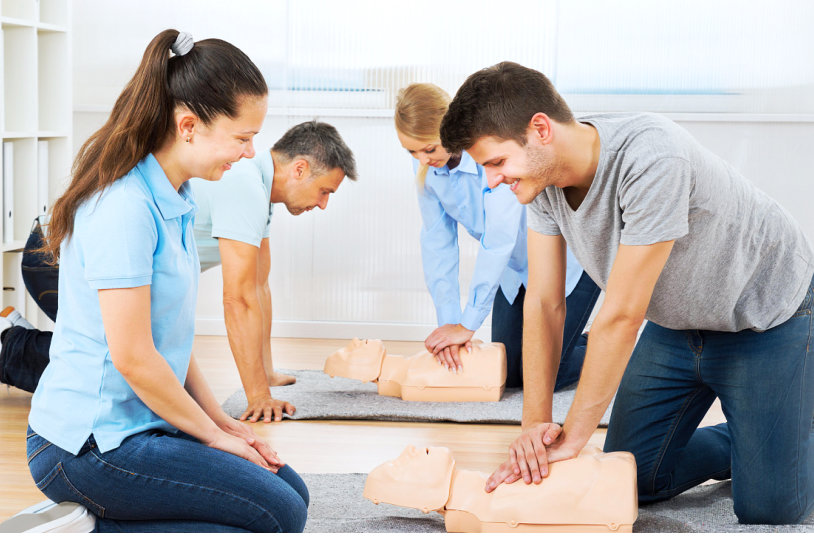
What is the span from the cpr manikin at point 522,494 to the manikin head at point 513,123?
0.51 meters

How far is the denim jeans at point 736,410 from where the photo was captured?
1.56m

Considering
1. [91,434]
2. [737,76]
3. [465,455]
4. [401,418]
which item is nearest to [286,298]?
[401,418]

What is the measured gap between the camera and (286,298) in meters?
3.58

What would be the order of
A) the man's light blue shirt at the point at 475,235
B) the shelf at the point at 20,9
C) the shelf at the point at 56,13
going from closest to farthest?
the man's light blue shirt at the point at 475,235 → the shelf at the point at 20,9 → the shelf at the point at 56,13

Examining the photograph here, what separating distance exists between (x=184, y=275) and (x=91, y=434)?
0.28 meters

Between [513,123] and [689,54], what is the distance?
7.90ft

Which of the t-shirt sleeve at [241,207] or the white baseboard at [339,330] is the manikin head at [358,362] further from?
the white baseboard at [339,330]

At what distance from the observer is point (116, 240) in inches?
47.9

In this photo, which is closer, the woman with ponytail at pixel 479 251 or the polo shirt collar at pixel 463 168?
the woman with ponytail at pixel 479 251

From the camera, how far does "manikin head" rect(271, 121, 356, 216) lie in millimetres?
2293

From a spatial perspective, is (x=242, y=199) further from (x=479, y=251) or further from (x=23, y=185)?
(x=23, y=185)

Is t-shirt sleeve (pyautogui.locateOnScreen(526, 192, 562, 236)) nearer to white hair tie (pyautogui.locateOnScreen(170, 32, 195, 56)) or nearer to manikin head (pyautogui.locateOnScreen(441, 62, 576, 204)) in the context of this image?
manikin head (pyautogui.locateOnScreen(441, 62, 576, 204))

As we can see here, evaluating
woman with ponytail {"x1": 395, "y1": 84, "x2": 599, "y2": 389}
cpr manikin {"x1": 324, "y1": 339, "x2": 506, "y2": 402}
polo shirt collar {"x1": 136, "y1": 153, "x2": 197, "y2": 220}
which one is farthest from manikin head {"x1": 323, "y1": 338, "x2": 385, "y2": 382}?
polo shirt collar {"x1": 136, "y1": 153, "x2": 197, "y2": 220}

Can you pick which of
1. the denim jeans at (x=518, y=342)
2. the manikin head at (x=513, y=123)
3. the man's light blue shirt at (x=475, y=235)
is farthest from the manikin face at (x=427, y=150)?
the manikin head at (x=513, y=123)
